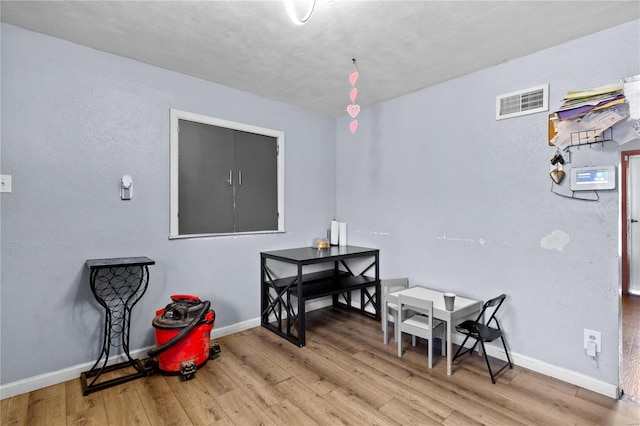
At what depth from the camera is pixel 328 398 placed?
217 cm

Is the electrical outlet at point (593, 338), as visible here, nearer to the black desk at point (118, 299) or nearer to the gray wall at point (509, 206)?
the gray wall at point (509, 206)

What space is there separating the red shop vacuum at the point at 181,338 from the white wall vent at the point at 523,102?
9.68ft

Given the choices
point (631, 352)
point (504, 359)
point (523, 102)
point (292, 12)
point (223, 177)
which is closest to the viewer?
point (292, 12)

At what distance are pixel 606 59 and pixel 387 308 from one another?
8.20 feet

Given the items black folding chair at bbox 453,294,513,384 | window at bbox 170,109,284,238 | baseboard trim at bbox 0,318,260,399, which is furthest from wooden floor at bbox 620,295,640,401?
baseboard trim at bbox 0,318,260,399

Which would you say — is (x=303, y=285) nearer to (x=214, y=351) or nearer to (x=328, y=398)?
(x=214, y=351)

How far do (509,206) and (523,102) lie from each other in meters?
0.84

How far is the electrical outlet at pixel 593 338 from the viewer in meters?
2.23

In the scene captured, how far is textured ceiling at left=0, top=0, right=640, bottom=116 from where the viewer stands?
6.46 ft

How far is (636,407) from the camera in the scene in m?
2.05

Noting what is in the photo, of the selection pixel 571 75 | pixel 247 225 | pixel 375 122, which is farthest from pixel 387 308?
pixel 571 75

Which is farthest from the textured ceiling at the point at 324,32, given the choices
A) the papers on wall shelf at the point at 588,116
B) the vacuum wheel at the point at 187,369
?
the vacuum wheel at the point at 187,369

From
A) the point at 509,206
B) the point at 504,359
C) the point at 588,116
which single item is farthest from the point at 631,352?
the point at 588,116

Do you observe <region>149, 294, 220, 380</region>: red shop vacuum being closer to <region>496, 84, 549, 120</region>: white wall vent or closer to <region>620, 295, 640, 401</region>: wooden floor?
<region>496, 84, 549, 120</region>: white wall vent
